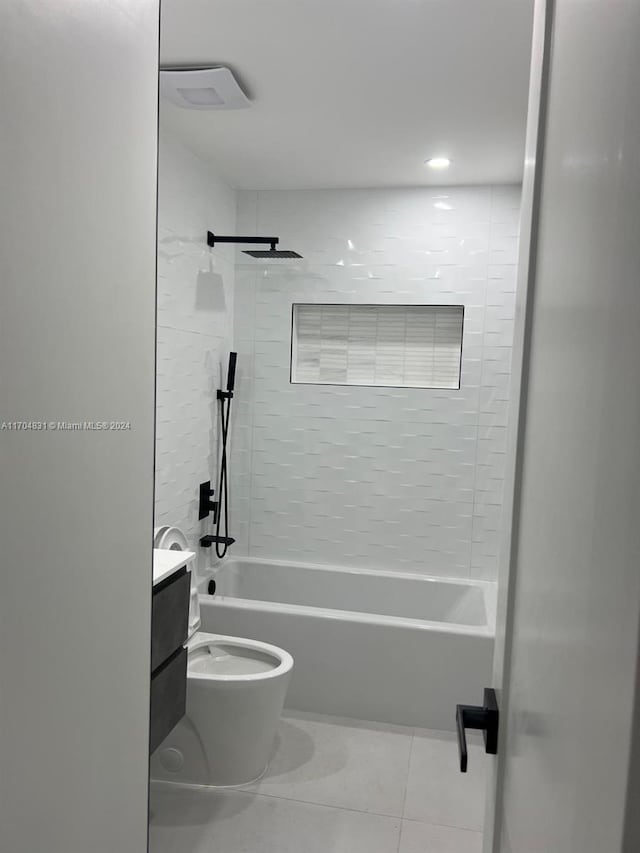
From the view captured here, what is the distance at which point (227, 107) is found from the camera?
2.72m

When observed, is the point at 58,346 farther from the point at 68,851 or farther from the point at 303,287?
the point at 303,287

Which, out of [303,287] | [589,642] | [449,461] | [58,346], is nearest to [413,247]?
[303,287]

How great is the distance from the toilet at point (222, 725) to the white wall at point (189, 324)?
29.0 inches

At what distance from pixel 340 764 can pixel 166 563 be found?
135cm

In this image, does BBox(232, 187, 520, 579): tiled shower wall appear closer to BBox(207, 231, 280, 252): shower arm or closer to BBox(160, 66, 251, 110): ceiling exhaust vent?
BBox(207, 231, 280, 252): shower arm

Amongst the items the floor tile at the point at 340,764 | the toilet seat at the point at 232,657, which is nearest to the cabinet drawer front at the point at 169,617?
the toilet seat at the point at 232,657

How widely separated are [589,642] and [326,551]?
3.60 m

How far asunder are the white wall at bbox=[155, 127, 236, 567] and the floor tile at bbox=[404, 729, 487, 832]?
1521mm

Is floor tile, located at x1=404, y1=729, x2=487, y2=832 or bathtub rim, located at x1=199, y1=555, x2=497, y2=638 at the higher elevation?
bathtub rim, located at x1=199, y1=555, x2=497, y2=638

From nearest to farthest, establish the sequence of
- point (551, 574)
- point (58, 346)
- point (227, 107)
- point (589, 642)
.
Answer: point (589, 642)
point (551, 574)
point (58, 346)
point (227, 107)

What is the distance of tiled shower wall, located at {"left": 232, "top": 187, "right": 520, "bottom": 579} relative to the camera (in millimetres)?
3748

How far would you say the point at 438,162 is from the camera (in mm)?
3314

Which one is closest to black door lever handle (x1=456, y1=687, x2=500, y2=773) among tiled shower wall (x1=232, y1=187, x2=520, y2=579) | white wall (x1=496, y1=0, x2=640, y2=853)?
white wall (x1=496, y1=0, x2=640, y2=853)

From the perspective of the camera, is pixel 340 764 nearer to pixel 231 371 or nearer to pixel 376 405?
pixel 376 405
